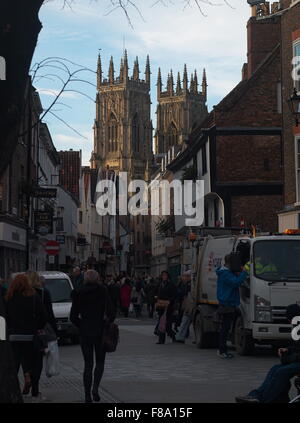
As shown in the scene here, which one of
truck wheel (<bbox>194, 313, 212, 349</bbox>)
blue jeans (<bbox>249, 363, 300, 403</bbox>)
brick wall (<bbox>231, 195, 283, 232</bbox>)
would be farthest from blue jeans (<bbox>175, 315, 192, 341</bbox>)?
brick wall (<bbox>231, 195, 283, 232</bbox>)

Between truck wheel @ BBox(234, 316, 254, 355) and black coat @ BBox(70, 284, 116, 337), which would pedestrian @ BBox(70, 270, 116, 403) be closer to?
black coat @ BBox(70, 284, 116, 337)

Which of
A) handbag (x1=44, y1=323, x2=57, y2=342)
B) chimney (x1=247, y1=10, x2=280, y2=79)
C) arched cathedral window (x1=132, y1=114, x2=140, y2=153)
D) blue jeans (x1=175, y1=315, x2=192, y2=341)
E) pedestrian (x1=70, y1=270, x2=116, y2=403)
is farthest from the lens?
A: arched cathedral window (x1=132, y1=114, x2=140, y2=153)

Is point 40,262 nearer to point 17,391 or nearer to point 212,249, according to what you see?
point 212,249

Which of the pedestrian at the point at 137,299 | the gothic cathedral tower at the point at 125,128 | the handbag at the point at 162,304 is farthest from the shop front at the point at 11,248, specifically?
the gothic cathedral tower at the point at 125,128


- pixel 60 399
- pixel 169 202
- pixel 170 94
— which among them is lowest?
pixel 60 399

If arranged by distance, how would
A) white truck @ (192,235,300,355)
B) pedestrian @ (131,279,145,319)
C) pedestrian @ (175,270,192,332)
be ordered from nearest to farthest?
1. white truck @ (192,235,300,355)
2. pedestrian @ (175,270,192,332)
3. pedestrian @ (131,279,145,319)

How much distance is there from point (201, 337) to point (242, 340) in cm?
224

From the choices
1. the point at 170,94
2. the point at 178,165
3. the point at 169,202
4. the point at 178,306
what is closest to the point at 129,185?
the point at 170,94

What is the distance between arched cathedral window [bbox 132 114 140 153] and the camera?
17188cm

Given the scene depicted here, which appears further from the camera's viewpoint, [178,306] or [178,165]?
[178,165]

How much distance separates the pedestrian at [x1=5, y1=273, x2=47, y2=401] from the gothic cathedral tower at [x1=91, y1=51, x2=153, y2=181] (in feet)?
496

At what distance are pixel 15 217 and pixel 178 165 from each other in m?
24.4

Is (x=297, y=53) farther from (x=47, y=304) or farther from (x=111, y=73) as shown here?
(x=111, y=73)

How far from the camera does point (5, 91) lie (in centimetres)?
828
